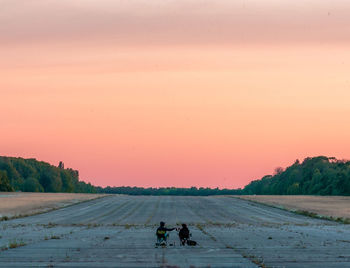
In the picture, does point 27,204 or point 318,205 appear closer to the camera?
point 27,204

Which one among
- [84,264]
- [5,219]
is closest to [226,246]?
[84,264]

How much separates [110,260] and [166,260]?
2698 millimetres

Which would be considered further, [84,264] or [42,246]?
[42,246]

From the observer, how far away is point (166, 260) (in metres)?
30.6

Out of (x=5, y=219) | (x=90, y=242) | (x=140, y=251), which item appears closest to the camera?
(x=140, y=251)

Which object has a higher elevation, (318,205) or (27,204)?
(318,205)

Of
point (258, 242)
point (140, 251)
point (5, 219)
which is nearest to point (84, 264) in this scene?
point (140, 251)

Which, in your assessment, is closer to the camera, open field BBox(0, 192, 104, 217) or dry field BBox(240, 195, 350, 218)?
open field BBox(0, 192, 104, 217)

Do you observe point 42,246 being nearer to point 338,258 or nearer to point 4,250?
point 4,250

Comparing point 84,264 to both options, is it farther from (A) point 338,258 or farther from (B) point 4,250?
(A) point 338,258

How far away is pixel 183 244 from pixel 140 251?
4176mm

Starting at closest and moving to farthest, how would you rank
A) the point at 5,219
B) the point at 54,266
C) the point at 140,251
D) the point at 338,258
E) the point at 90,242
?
the point at 54,266 → the point at 338,258 → the point at 140,251 → the point at 90,242 → the point at 5,219

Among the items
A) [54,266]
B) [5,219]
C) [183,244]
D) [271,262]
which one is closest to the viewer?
[54,266]

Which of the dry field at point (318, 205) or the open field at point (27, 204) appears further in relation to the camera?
the dry field at point (318, 205)
